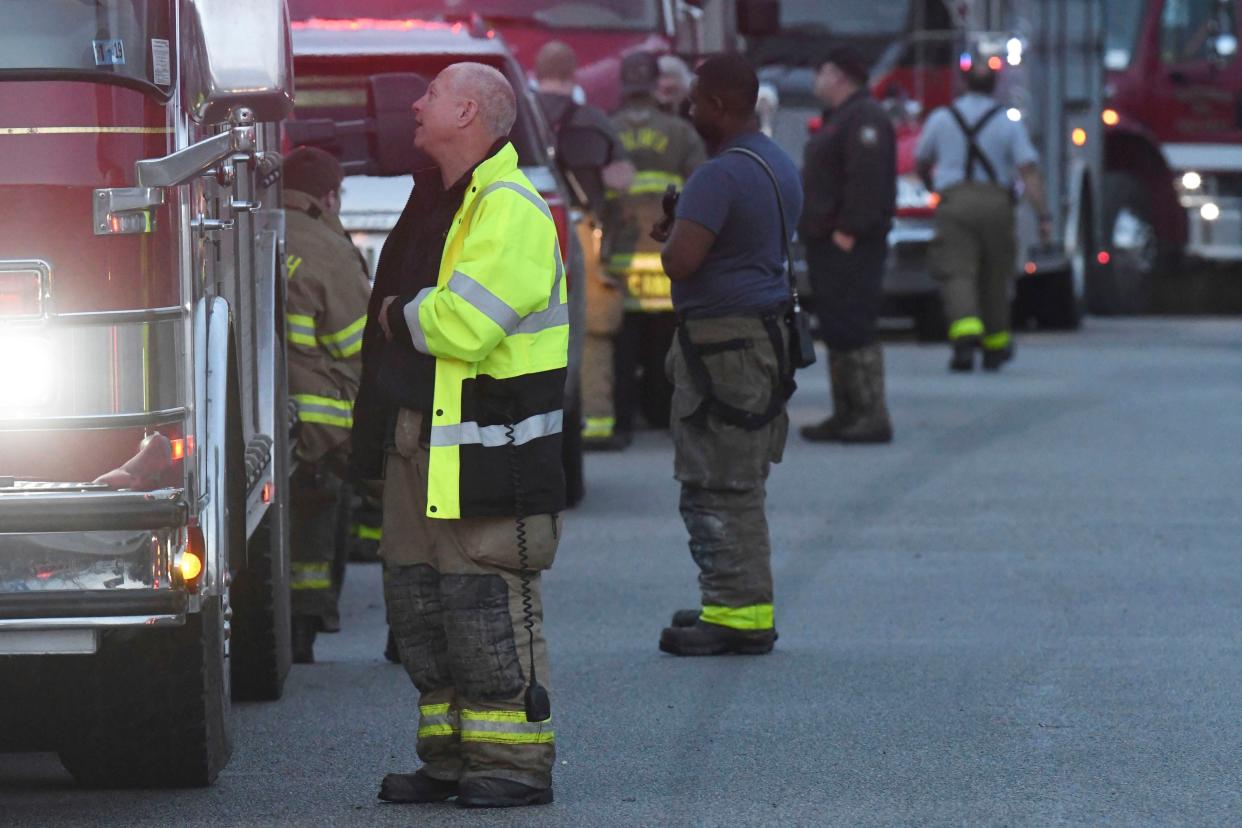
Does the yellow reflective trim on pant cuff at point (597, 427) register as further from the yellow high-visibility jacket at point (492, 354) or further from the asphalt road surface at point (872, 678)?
the yellow high-visibility jacket at point (492, 354)

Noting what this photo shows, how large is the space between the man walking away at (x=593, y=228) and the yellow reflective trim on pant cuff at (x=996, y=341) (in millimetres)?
5520

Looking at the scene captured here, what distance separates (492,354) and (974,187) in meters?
12.0

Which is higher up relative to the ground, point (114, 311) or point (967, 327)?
point (114, 311)

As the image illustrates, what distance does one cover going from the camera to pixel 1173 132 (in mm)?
24281

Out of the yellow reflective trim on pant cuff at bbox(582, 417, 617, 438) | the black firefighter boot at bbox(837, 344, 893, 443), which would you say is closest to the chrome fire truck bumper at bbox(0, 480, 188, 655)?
the yellow reflective trim on pant cuff at bbox(582, 417, 617, 438)

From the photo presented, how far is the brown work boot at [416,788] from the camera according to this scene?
19.9ft

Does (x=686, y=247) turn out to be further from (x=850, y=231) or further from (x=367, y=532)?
(x=850, y=231)

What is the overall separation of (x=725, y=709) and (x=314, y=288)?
1818 mm

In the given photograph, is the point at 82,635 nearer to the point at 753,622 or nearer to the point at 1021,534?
the point at 753,622

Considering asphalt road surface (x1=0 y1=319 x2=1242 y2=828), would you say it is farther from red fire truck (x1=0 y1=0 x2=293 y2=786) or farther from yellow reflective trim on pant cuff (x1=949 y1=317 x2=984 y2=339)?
yellow reflective trim on pant cuff (x1=949 y1=317 x2=984 y2=339)

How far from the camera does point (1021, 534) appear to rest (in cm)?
1084

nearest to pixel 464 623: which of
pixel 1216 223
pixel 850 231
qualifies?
pixel 850 231

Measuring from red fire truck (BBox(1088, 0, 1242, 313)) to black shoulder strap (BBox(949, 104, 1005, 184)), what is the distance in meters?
7.13

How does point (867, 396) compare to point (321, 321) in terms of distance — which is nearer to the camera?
point (321, 321)
